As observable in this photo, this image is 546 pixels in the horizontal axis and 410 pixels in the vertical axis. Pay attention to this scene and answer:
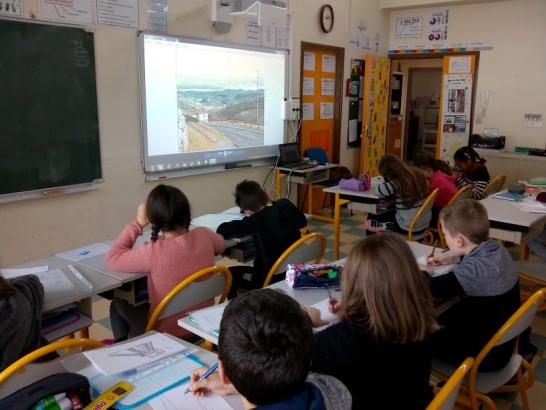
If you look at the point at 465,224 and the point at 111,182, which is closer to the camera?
the point at 465,224

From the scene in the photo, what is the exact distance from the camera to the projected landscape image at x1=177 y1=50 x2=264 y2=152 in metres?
4.38

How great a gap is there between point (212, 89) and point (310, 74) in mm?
1761

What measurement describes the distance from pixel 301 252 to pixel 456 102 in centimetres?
512

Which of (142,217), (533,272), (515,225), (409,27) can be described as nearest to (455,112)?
(409,27)

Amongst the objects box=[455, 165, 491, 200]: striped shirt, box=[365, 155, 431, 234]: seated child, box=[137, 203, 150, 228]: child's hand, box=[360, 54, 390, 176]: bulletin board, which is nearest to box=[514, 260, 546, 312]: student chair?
box=[365, 155, 431, 234]: seated child

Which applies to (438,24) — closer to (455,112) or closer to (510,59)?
(510,59)

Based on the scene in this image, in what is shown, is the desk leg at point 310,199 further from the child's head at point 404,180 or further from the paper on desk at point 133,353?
the paper on desk at point 133,353

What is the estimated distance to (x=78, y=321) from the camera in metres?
2.06

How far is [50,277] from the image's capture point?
210cm

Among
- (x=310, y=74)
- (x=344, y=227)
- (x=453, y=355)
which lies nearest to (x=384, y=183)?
(x=344, y=227)

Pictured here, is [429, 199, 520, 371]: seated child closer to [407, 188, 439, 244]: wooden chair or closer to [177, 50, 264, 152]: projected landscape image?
[407, 188, 439, 244]: wooden chair

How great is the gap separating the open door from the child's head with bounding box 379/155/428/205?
10.6ft

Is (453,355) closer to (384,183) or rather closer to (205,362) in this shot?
(205,362)

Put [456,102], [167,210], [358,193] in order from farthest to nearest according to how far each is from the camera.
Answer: [456,102] < [358,193] < [167,210]
